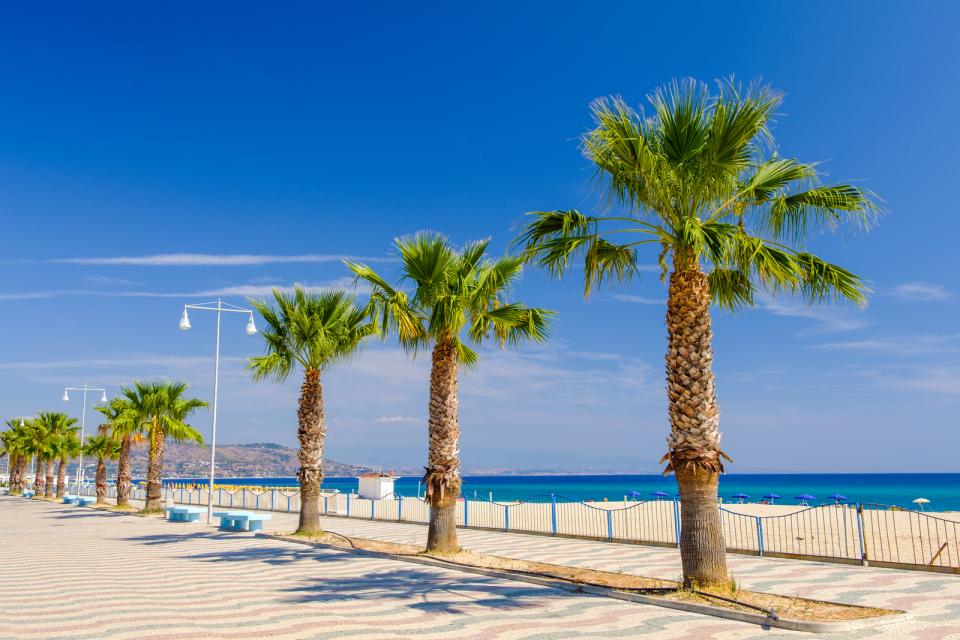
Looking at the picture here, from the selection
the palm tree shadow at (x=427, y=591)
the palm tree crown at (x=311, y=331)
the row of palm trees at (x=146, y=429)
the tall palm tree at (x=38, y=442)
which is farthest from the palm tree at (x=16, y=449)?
the palm tree shadow at (x=427, y=591)

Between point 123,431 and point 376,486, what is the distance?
49.4ft

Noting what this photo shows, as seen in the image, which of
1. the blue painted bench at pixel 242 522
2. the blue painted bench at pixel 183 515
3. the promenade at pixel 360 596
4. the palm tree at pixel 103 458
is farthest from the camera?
the palm tree at pixel 103 458

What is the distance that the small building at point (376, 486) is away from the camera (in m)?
42.6

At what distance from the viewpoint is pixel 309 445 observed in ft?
65.5

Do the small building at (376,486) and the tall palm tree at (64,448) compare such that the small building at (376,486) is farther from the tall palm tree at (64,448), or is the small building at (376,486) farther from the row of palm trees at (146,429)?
the tall palm tree at (64,448)

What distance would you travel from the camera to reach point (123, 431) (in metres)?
33.0

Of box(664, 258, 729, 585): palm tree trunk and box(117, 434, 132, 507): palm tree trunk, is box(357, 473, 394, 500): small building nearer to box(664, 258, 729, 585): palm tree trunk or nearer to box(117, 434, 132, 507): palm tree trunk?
box(117, 434, 132, 507): palm tree trunk

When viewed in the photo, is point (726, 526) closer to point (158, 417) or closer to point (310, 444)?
point (310, 444)

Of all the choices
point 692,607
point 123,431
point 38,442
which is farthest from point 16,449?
point 692,607

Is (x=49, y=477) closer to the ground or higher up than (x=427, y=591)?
closer to the ground

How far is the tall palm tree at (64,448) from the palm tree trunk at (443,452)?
49.4 m

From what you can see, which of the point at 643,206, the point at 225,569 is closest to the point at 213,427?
the point at 225,569

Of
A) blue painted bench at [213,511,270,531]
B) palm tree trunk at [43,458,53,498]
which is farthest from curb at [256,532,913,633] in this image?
palm tree trunk at [43,458,53,498]

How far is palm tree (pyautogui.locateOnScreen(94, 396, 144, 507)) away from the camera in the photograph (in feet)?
106
